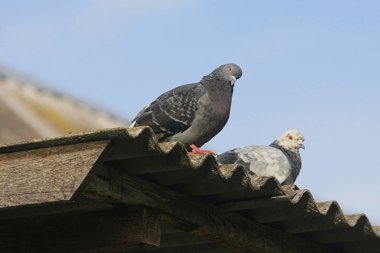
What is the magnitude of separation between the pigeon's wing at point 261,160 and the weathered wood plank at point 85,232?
8.91 feet

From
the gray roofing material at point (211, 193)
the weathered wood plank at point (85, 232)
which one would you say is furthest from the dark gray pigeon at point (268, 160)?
the weathered wood plank at point (85, 232)

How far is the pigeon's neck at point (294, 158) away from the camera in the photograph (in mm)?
8688

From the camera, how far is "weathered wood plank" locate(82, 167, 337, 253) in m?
4.85

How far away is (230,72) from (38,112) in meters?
17.1

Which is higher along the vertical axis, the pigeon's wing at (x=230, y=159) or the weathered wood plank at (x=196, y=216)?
the pigeon's wing at (x=230, y=159)

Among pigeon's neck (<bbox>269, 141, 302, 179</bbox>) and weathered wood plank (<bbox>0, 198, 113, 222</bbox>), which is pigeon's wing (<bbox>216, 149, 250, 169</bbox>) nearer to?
pigeon's neck (<bbox>269, 141, 302, 179</bbox>)

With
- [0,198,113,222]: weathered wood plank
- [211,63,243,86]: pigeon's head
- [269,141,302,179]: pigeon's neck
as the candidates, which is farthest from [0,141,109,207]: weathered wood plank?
[269,141,302,179]: pigeon's neck

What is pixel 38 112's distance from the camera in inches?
993

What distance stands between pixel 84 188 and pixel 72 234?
87cm

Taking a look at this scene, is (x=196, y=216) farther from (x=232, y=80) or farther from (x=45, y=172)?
(x=232, y=80)

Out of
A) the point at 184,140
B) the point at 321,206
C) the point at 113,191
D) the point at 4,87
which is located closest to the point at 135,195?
the point at 113,191

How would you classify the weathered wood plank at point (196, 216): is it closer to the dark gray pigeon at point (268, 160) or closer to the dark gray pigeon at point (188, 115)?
the dark gray pigeon at point (268, 160)

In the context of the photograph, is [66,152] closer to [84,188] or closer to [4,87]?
[84,188]

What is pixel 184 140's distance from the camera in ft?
25.6
